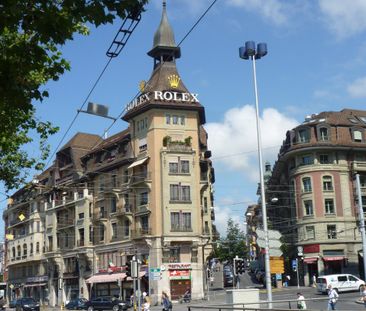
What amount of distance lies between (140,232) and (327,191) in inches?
855

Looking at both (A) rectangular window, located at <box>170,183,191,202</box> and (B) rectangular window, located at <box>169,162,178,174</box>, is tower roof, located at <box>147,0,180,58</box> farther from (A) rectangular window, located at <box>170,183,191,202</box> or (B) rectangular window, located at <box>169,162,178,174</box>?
(A) rectangular window, located at <box>170,183,191,202</box>

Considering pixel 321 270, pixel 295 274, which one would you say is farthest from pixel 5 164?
pixel 295 274

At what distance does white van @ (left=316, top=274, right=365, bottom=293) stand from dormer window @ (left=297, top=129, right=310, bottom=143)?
20609 millimetres

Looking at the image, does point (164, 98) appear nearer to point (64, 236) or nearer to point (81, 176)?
point (81, 176)

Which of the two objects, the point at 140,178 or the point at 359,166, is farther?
the point at 359,166

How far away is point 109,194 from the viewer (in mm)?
65812

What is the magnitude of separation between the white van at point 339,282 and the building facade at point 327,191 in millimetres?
12124

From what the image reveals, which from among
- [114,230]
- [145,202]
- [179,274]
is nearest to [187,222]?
[145,202]

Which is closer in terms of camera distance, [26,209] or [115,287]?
[115,287]

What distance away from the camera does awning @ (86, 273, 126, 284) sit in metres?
60.9

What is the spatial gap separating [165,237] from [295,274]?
772 inches

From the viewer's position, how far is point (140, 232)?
2336 inches

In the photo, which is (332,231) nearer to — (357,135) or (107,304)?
(357,135)

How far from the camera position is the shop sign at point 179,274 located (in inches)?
2260
